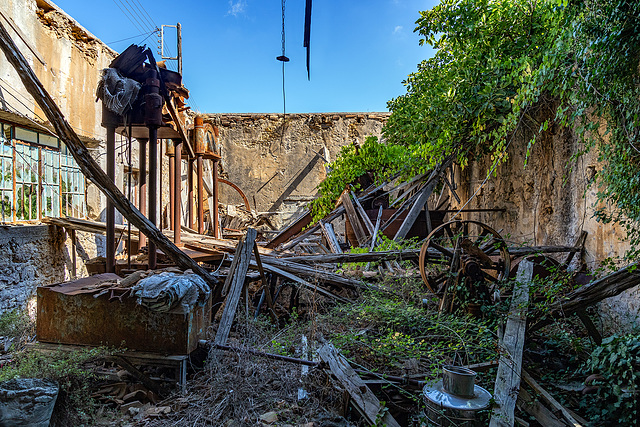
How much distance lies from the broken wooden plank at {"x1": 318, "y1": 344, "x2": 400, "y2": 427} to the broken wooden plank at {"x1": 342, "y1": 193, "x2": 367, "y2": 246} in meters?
4.14

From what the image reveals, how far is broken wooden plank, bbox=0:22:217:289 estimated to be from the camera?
296cm

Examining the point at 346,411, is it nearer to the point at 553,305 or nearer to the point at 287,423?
the point at 287,423

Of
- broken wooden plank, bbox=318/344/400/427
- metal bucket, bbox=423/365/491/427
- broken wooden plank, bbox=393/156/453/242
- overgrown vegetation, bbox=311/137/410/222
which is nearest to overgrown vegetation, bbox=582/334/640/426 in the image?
metal bucket, bbox=423/365/491/427

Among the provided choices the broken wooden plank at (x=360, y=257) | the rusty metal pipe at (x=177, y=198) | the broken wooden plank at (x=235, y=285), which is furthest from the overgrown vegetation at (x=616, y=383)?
the rusty metal pipe at (x=177, y=198)

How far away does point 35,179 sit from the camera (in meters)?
6.39

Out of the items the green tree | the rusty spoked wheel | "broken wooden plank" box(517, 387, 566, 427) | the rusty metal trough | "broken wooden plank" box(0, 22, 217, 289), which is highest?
the green tree

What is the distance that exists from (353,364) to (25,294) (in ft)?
18.6

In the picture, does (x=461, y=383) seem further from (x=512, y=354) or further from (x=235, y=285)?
(x=235, y=285)

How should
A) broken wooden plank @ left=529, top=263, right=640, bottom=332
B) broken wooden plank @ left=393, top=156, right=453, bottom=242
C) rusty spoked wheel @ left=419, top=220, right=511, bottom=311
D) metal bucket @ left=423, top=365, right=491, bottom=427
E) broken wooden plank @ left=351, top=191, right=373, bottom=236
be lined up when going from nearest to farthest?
metal bucket @ left=423, top=365, right=491, bottom=427 → broken wooden plank @ left=529, top=263, right=640, bottom=332 → rusty spoked wheel @ left=419, top=220, right=511, bottom=311 → broken wooden plank @ left=393, top=156, right=453, bottom=242 → broken wooden plank @ left=351, top=191, right=373, bottom=236

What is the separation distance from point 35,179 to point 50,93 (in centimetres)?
178

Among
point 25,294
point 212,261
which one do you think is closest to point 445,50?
point 212,261

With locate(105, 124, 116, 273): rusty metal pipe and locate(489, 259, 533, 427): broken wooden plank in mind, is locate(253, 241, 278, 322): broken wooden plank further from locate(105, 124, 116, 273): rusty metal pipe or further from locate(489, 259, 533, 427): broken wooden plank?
locate(489, 259, 533, 427): broken wooden plank

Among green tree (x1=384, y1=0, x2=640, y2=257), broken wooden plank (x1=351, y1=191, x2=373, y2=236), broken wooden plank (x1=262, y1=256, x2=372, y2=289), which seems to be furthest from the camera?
broken wooden plank (x1=351, y1=191, x2=373, y2=236)

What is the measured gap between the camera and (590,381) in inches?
118
